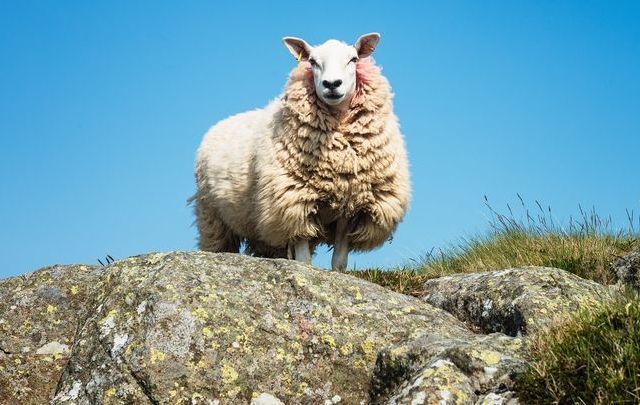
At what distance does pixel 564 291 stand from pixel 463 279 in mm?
1064

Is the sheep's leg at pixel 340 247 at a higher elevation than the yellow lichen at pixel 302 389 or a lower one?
higher

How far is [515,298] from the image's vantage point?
6.66 meters

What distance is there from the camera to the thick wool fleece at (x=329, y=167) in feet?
32.3

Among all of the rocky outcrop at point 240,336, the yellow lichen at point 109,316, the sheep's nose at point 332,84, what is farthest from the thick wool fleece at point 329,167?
the yellow lichen at point 109,316

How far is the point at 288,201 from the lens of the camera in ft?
32.1

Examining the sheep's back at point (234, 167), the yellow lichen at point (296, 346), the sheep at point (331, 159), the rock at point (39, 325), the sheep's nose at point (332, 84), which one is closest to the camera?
the yellow lichen at point (296, 346)

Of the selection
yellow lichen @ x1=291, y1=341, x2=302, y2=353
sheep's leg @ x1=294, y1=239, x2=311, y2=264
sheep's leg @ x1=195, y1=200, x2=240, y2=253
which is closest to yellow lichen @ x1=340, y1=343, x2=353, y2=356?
yellow lichen @ x1=291, y1=341, x2=302, y2=353

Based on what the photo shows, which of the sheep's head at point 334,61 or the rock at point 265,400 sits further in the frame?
the sheep's head at point 334,61

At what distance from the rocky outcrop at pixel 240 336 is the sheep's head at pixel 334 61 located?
3622 mm

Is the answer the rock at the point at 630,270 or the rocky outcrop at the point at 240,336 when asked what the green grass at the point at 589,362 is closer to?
the rocky outcrop at the point at 240,336

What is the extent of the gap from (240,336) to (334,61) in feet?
15.9

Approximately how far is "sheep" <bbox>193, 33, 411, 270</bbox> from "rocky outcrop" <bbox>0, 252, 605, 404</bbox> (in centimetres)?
331

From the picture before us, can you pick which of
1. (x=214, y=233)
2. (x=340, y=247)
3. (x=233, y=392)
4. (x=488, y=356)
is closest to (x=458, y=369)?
(x=488, y=356)

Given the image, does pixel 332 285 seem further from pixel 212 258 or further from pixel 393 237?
pixel 393 237
